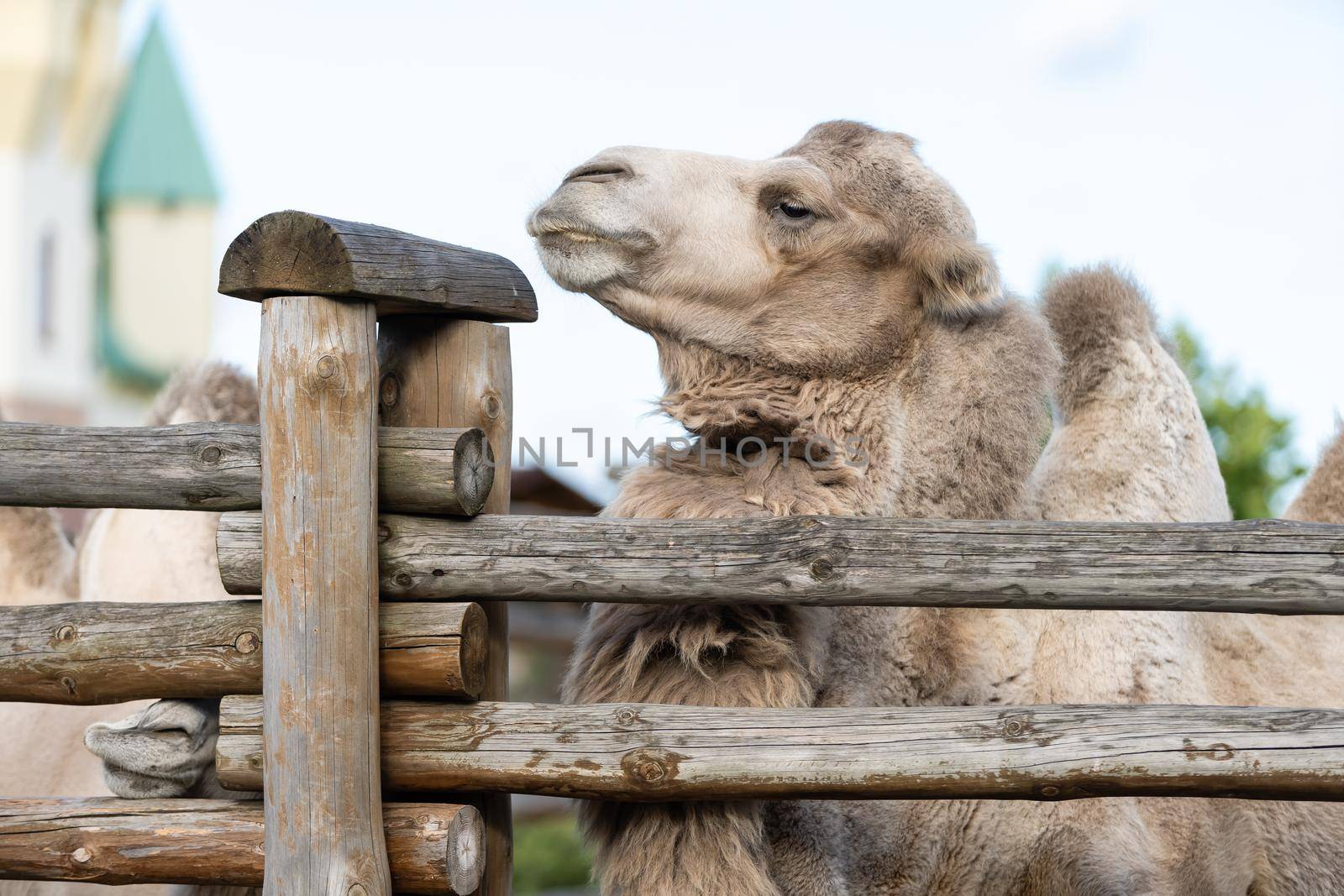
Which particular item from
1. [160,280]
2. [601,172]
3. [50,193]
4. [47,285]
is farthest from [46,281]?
[601,172]

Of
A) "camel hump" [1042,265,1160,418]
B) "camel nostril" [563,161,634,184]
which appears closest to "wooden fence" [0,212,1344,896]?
"camel nostril" [563,161,634,184]

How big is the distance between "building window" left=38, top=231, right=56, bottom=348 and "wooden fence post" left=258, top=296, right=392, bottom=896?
25.4 meters

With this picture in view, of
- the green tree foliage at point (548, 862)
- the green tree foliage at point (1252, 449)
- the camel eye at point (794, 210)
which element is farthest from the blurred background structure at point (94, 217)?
the camel eye at point (794, 210)

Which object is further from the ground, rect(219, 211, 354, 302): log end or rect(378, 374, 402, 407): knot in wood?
rect(219, 211, 354, 302): log end

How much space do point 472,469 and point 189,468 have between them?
586mm

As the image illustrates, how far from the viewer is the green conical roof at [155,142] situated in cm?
2730

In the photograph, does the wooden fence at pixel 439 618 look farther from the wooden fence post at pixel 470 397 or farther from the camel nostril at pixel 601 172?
the camel nostril at pixel 601 172

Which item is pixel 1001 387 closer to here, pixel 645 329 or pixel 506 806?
pixel 645 329

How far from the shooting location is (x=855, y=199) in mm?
3205

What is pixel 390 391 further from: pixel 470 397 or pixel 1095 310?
pixel 1095 310

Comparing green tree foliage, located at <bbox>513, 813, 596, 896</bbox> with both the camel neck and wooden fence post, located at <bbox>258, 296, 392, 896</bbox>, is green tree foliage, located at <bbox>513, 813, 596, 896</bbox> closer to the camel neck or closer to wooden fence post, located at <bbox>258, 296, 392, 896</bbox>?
the camel neck

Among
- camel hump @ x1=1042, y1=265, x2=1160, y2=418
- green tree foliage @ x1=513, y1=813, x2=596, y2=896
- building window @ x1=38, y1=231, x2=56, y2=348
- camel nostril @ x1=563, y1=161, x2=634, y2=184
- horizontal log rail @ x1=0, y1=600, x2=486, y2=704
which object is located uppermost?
building window @ x1=38, y1=231, x2=56, y2=348

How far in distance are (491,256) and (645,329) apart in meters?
0.55

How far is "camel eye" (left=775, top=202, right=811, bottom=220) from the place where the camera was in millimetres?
3174
